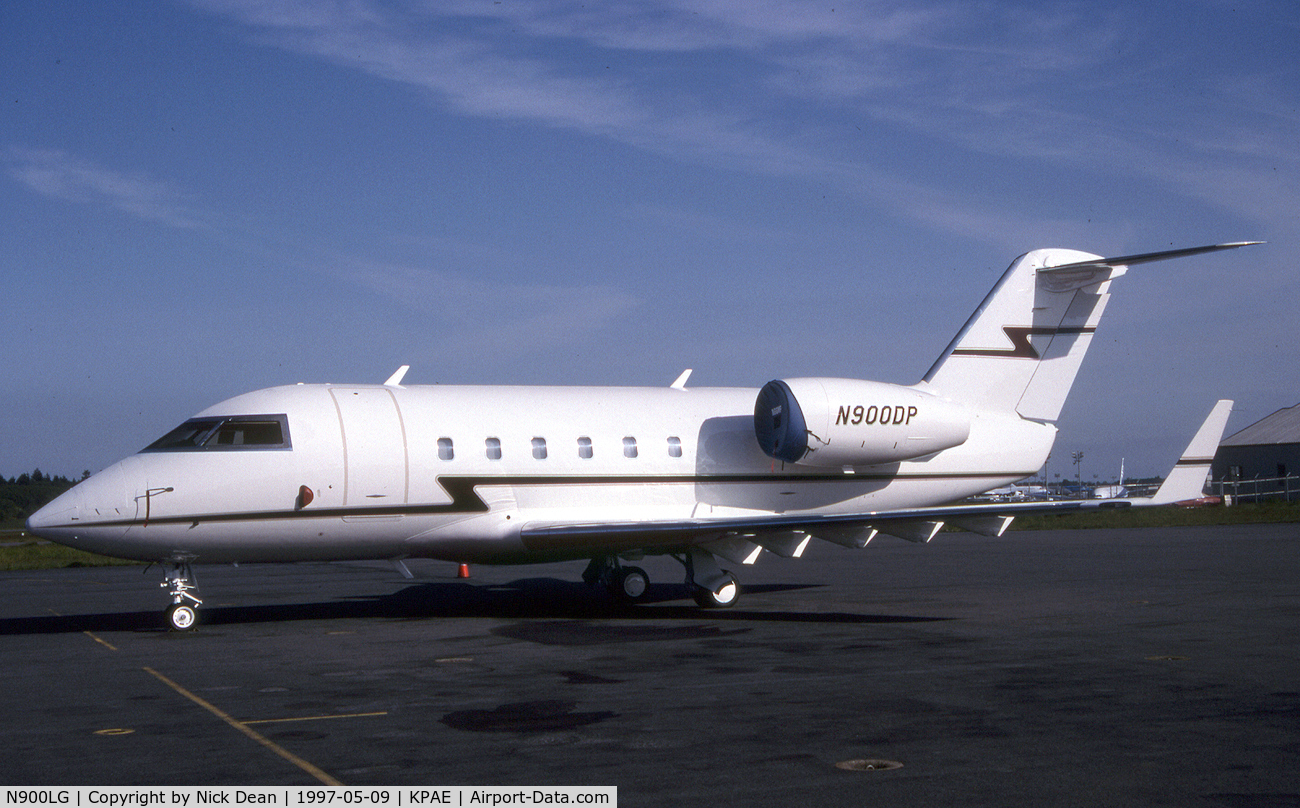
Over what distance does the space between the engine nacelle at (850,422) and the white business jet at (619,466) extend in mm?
36

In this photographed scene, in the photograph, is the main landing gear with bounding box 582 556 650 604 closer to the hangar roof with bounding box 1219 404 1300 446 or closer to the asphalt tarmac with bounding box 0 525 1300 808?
the asphalt tarmac with bounding box 0 525 1300 808

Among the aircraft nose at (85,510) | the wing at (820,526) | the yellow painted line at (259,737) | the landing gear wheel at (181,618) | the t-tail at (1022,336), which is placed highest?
the t-tail at (1022,336)

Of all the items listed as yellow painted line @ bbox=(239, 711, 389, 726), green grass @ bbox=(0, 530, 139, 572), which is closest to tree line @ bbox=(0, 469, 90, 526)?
green grass @ bbox=(0, 530, 139, 572)

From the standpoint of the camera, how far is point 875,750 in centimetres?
771

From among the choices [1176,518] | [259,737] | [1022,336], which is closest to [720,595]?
[1022,336]

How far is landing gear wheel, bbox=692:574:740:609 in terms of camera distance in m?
17.7

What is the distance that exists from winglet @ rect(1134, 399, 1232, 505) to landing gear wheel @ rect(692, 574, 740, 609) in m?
6.25

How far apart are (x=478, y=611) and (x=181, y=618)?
182 inches

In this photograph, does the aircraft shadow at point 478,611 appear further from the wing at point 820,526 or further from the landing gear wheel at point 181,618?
the wing at point 820,526

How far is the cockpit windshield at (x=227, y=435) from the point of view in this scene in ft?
51.7

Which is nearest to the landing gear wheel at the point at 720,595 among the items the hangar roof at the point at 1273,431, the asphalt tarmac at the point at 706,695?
the asphalt tarmac at the point at 706,695

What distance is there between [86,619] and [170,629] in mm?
3287

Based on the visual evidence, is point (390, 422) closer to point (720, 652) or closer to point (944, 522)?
point (720, 652)

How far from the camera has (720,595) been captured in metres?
17.8
